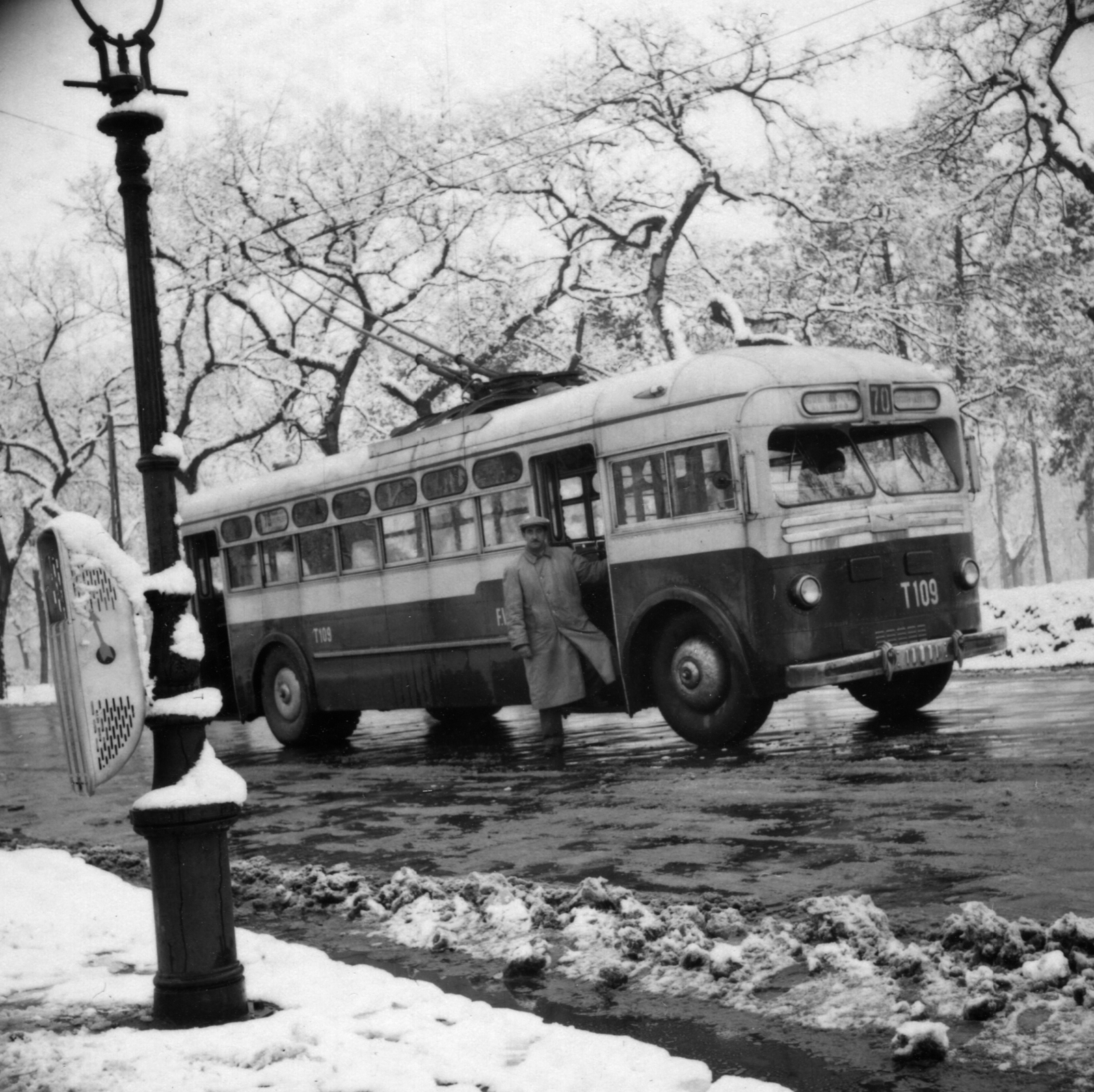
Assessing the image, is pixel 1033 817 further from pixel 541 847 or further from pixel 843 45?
pixel 843 45

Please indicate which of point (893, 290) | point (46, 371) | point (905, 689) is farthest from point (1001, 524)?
point (905, 689)

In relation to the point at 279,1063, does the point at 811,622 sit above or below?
above

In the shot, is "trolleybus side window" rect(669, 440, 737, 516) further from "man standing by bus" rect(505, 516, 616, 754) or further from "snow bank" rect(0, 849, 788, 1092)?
"snow bank" rect(0, 849, 788, 1092)

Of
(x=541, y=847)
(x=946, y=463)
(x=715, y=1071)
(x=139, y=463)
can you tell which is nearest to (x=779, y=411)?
(x=946, y=463)

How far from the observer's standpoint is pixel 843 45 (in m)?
27.3

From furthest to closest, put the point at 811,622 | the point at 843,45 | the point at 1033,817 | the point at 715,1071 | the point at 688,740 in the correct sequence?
the point at 843,45 < the point at 688,740 < the point at 811,622 < the point at 1033,817 < the point at 715,1071

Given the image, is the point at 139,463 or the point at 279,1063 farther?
the point at 139,463

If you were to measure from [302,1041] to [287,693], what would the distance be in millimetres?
11761

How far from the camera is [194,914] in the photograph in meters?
4.77

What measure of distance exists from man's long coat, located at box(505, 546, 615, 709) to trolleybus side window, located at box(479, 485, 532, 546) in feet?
2.40

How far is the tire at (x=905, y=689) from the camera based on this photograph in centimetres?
1199

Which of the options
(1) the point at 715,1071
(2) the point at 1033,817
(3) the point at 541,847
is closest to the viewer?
(1) the point at 715,1071

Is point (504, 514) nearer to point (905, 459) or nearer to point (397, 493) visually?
point (397, 493)

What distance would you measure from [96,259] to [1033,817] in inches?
1485
